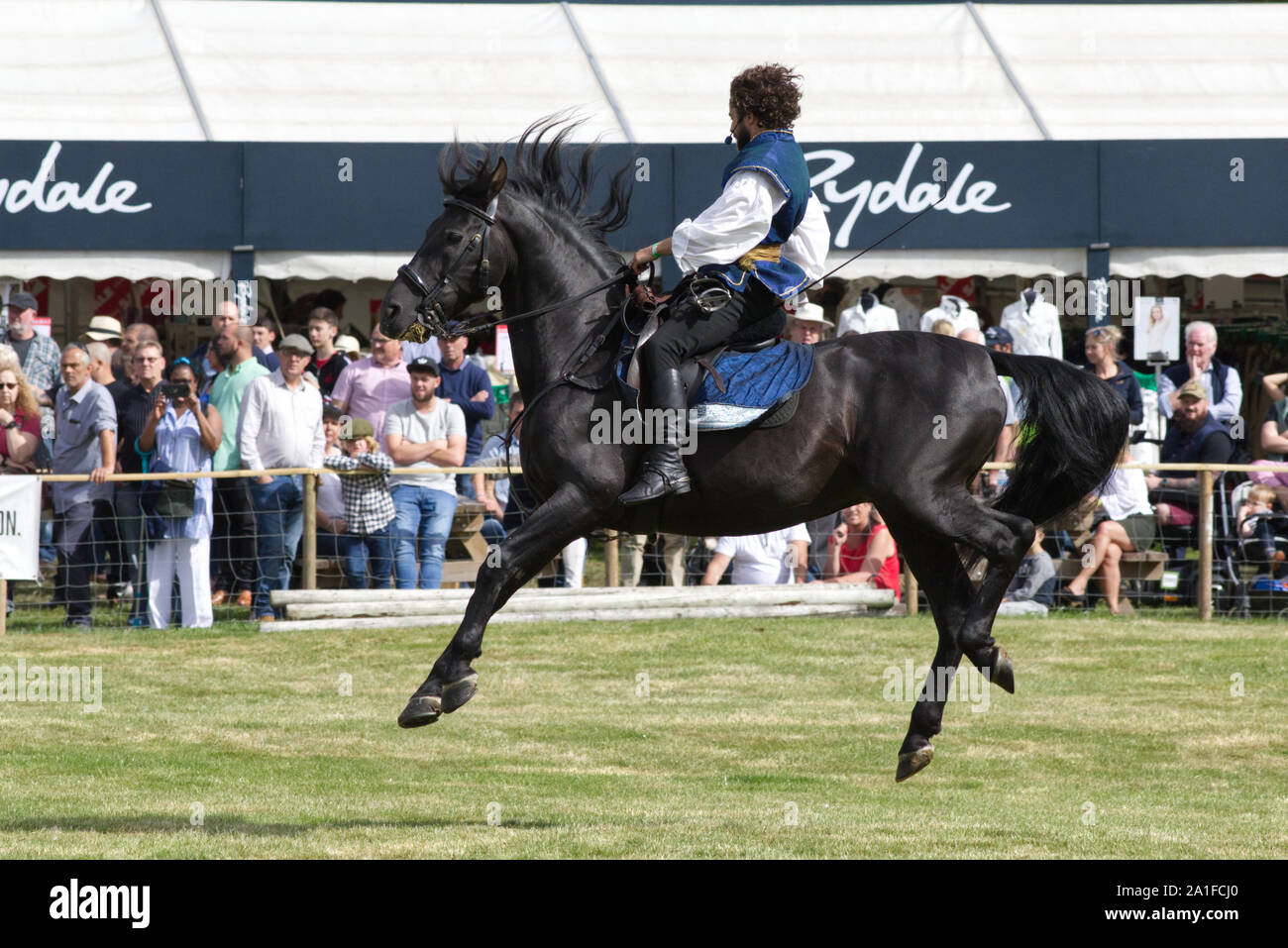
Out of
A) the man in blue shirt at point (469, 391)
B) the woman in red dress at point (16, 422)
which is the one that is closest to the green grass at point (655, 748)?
the woman in red dress at point (16, 422)

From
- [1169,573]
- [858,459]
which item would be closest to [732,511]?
[858,459]

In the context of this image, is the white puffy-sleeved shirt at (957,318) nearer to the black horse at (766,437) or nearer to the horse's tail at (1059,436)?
the horse's tail at (1059,436)

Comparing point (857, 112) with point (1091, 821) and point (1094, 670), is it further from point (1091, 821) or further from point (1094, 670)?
point (1091, 821)

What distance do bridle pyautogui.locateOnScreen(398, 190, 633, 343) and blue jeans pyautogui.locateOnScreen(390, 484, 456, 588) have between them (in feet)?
19.7

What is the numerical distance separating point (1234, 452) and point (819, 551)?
11.4ft

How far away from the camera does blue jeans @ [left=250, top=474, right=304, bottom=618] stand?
14.0 metres

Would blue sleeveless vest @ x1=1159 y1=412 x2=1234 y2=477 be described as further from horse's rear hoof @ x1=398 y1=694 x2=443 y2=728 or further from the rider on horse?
horse's rear hoof @ x1=398 y1=694 x2=443 y2=728

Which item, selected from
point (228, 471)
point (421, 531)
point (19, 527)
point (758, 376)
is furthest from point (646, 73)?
point (758, 376)

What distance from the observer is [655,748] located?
10.8 m

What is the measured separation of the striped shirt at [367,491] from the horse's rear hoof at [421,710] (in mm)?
6559

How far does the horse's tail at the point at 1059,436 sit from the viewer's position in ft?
27.2

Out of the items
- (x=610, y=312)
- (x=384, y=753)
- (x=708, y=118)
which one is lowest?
(x=384, y=753)

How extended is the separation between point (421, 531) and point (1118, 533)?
5446 millimetres

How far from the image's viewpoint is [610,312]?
26.5 ft
